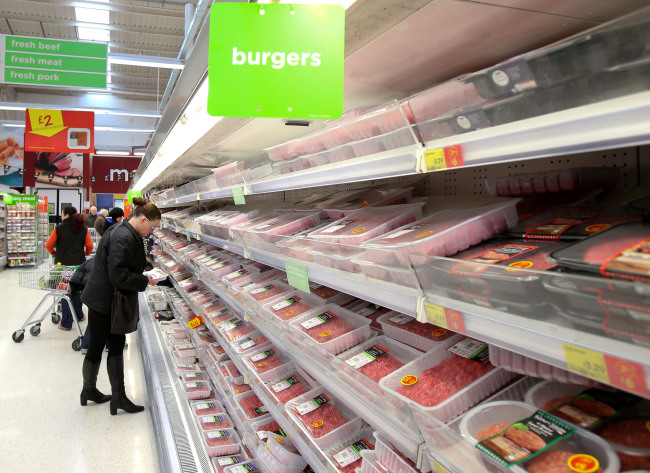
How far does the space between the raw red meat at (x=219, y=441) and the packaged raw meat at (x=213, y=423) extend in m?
0.15

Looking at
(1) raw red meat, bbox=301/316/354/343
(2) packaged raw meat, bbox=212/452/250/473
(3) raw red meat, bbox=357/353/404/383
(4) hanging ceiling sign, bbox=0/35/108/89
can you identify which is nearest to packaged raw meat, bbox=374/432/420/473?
(3) raw red meat, bbox=357/353/404/383

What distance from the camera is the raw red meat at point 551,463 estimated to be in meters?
0.76

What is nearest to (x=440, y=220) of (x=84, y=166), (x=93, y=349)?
(x=93, y=349)

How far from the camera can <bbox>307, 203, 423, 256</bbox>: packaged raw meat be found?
1401 millimetres

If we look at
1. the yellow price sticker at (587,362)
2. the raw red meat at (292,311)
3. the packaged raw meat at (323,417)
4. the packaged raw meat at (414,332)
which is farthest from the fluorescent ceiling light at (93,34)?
the yellow price sticker at (587,362)

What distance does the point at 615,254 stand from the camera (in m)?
0.69

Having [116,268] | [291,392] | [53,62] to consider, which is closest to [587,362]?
[291,392]

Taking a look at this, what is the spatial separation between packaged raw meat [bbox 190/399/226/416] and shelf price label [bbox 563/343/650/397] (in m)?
2.70

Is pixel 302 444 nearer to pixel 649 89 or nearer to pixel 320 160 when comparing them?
pixel 320 160

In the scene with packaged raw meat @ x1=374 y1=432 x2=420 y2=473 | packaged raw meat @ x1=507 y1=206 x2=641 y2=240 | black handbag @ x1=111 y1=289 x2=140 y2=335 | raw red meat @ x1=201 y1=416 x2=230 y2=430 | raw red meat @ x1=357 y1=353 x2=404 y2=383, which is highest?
packaged raw meat @ x1=507 y1=206 x2=641 y2=240

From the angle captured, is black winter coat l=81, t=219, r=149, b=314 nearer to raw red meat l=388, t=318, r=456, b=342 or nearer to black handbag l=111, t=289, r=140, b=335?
black handbag l=111, t=289, r=140, b=335

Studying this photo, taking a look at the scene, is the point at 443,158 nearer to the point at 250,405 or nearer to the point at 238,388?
the point at 250,405

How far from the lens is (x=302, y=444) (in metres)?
1.70

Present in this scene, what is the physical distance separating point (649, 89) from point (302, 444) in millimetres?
1552
